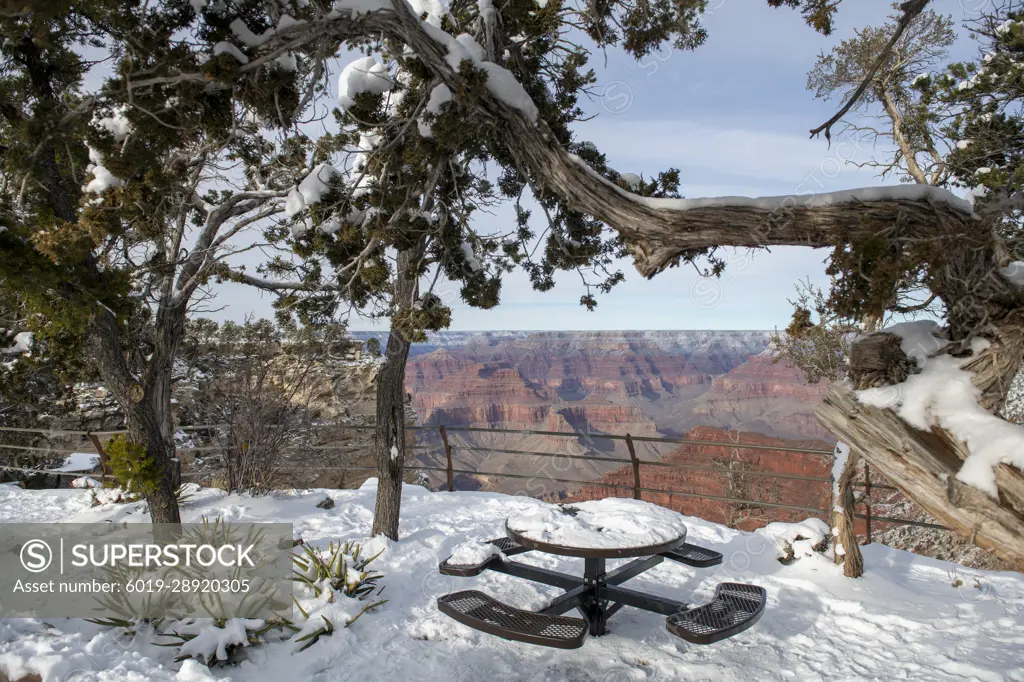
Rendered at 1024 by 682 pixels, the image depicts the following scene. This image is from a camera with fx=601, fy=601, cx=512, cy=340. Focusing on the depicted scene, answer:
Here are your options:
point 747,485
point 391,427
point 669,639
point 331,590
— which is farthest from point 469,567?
point 747,485

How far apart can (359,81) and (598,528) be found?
3.77 meters

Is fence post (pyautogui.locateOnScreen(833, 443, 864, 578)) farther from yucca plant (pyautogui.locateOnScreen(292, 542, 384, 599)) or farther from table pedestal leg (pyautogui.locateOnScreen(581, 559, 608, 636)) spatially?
yucca plant (pyautogui.locateOnScreen(292, 542, 384, 599))

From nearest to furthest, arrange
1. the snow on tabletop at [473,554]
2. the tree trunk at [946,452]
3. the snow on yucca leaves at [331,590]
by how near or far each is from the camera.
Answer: the tree trunk at [946,452] → the snow on yucca leaves at [331,590] → the snow on tabletop at [473,554]

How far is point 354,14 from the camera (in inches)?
134

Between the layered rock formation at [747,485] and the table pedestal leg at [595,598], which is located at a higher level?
the table pedestal leg at [595,598]

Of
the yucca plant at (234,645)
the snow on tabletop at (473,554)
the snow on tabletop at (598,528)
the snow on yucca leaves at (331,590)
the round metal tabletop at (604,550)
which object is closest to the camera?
the yucca plant at (234,645)

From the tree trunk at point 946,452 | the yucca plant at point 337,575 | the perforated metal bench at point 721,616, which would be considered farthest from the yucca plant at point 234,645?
the tree trunk at point 946,452

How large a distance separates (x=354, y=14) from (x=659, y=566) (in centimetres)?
532

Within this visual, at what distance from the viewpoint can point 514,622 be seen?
3.71 m

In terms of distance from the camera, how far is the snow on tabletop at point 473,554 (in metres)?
4.62

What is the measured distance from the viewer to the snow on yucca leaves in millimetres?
4258

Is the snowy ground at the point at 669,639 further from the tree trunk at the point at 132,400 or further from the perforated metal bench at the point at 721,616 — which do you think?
the tree trunk at the point at 132,400

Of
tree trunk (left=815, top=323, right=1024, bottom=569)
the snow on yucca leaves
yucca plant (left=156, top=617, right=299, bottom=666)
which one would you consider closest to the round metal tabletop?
the snow on yucca leaves

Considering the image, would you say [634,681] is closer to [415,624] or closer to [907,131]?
[415,624]
